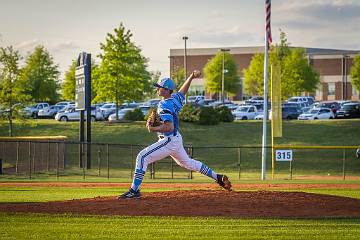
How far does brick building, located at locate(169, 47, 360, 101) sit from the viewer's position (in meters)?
99.2

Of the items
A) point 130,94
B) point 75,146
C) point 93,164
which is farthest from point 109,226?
point 130,94

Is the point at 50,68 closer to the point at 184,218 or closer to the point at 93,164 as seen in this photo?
the point at 93,164

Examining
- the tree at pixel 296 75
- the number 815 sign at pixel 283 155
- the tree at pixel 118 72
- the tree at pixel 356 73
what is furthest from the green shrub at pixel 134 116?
the tree at pixel 356 73

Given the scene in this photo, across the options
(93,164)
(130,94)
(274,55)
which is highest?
(274,55)

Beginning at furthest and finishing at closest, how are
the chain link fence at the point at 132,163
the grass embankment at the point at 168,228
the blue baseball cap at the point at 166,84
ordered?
1. the chain link fence at the point at 132,163
2. the blue baseball cap at the point at 166,84
3. the grass embankment at the point at 168,228

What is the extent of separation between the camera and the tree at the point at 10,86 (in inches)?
1857

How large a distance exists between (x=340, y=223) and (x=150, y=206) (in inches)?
131

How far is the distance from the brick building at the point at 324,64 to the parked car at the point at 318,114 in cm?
3467

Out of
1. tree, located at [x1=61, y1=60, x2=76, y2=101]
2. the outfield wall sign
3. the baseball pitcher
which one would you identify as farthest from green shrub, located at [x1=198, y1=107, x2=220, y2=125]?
the baseball pitcher

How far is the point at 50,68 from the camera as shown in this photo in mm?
72562

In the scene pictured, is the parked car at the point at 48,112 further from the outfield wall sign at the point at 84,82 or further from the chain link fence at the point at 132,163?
the outfield wall sign at the point at 84,82

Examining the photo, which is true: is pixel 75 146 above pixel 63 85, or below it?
below

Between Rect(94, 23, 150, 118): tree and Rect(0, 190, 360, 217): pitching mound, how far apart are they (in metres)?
40.7

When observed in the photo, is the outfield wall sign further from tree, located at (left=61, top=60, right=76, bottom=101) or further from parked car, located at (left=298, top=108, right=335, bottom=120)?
tree, located at (left=61, top=60, right=76, bottom=101)
